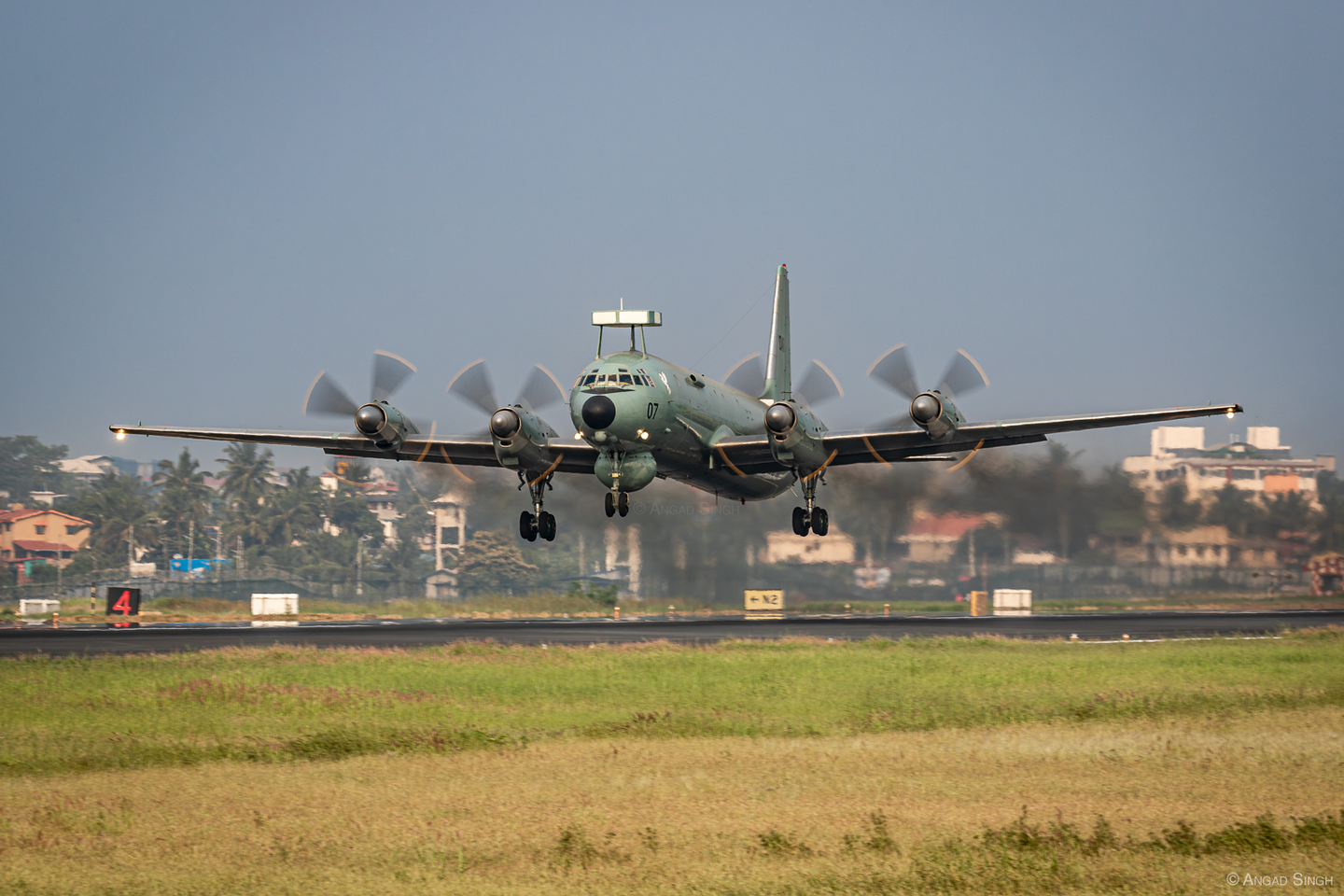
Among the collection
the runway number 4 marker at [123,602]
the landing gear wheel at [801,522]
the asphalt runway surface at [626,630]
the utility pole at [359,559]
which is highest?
the landing gear wheel at [801,522]

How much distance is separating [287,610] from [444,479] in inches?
699

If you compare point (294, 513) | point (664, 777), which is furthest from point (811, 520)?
point (294, 513)

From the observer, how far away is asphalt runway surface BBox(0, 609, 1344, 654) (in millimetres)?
51969

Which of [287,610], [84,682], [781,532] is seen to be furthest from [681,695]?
[287,610]

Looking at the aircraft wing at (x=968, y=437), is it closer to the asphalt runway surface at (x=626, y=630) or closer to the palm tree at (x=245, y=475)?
the asphalt runway surface at (x=626, y=630)

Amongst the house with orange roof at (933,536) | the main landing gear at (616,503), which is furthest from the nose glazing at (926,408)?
the house with orange roof at (933,536)

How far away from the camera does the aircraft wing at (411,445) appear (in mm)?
42903

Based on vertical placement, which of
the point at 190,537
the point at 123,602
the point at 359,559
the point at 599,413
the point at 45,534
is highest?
the point at 599,413

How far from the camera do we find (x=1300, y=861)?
15.5m

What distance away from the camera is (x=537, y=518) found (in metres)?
44.5

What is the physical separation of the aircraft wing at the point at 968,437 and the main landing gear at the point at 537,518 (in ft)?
34.9

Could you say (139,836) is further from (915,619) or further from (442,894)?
(915,619)

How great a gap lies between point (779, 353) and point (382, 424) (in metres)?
23.1

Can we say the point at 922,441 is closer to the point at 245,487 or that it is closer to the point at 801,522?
the point at 801,522
